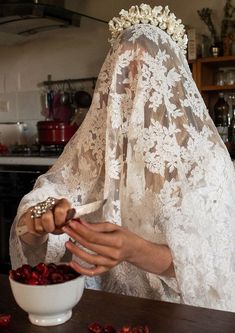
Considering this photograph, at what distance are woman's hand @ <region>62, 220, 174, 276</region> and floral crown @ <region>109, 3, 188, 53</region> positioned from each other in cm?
61

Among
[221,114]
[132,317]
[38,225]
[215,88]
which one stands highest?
[215,88]

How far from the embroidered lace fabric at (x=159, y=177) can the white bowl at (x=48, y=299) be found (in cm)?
36

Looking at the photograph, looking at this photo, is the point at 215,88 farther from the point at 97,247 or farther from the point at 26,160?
the point at 97,247

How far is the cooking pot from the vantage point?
305 centimetres

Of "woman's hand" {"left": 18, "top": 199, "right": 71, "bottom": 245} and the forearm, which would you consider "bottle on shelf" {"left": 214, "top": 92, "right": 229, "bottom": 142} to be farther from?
"woman's hand" {"left": 18, "top": 199, "right": 71, "bottom": 245}

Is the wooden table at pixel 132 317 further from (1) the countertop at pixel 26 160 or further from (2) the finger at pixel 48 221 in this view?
(1) the countertop at pixel 26 160

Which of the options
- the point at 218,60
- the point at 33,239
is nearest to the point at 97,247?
the point at 33,239

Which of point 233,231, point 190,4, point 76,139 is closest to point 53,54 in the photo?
point 190,4

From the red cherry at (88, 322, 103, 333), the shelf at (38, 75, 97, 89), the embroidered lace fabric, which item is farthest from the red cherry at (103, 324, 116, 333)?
the shelf at (38, 75, 97, 89)

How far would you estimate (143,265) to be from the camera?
970 millimetres

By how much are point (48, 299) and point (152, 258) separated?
31 cm

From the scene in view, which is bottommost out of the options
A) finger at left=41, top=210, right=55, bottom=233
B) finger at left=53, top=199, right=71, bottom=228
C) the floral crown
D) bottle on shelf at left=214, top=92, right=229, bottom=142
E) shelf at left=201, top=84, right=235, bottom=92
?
finger at left=41, top=210, right=55, bottom=233

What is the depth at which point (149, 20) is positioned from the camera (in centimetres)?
126

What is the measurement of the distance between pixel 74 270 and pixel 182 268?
1.09 ft
